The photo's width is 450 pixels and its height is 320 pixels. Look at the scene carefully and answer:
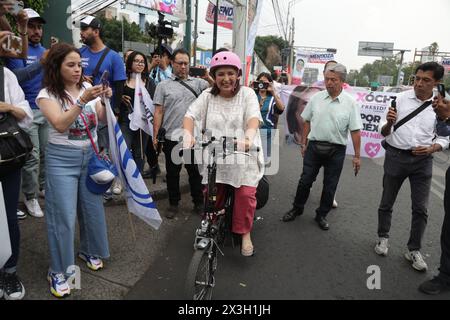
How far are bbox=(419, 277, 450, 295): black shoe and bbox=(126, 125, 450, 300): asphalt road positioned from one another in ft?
0.24

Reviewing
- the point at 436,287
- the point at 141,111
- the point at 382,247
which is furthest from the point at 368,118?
the point at 141,111

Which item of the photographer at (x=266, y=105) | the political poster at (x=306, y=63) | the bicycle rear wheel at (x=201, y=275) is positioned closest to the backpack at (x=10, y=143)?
the bicycle rear wheel at (x=201, y=275)

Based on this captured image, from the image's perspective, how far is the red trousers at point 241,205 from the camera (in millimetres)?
2984

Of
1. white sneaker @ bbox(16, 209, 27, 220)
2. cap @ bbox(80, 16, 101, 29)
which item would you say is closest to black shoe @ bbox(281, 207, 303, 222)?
white sneaker @ bbox(16, 209, 27, 220)

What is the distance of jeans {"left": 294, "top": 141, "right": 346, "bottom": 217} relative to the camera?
3.95 meters

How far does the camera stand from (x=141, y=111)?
426cm

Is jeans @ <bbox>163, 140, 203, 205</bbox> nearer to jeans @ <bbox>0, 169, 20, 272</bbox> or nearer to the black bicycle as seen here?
the black bicycle

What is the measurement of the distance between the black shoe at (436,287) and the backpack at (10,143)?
3.29m

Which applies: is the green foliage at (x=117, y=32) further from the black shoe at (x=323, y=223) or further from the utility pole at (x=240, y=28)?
the black shoe at (x=323, y=223)

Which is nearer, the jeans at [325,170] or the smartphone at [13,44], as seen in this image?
the smartphone at [13,44]
